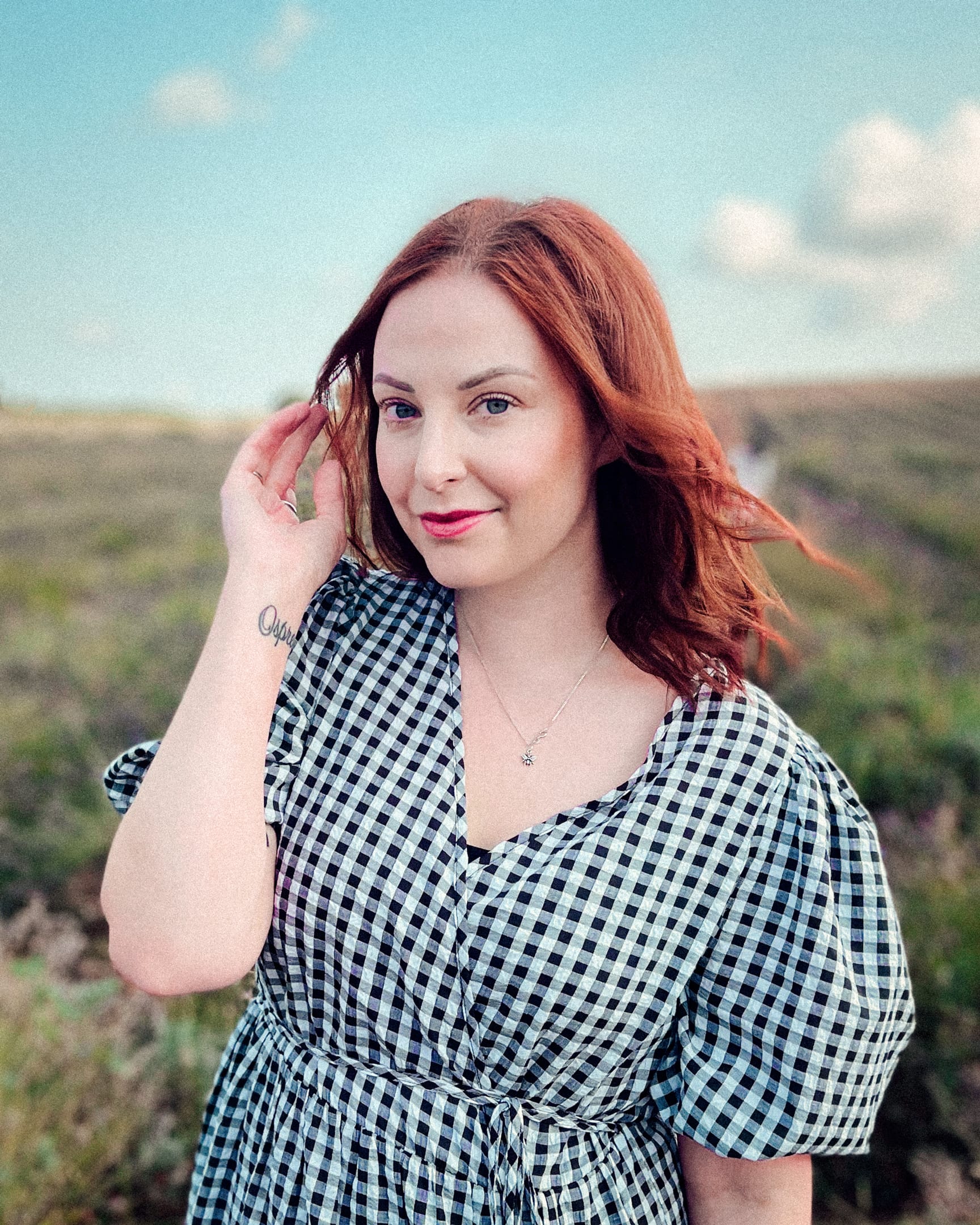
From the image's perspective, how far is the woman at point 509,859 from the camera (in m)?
1.29

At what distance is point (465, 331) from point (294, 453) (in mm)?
424

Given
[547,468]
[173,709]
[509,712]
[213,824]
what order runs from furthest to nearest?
[173,709]
[509,712]
[547,468]
[213,824]

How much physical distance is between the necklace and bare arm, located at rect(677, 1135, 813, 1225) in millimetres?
624

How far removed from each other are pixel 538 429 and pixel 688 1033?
3.04 feet

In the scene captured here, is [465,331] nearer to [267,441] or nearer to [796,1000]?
[267,441]

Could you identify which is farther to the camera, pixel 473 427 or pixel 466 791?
pixel 466 791

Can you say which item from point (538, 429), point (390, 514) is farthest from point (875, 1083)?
point (390, 514)

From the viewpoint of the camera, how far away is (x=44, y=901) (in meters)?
3.71

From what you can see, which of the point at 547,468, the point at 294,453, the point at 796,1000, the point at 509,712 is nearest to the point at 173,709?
the point at 294,453

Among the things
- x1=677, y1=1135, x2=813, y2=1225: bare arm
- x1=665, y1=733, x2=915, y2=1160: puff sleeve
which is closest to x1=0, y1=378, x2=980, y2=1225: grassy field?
x1=665, y1=733, x2=915, y2=1160: puff sleeve

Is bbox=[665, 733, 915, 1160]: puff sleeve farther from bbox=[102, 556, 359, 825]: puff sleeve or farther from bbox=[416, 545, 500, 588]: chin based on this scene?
bbox=[102, 556, 359, 825]: puff sleeve

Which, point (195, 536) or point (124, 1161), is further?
point (195, 536)

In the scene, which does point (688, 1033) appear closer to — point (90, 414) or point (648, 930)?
point (648, 930)

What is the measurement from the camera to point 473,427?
1336 mm
